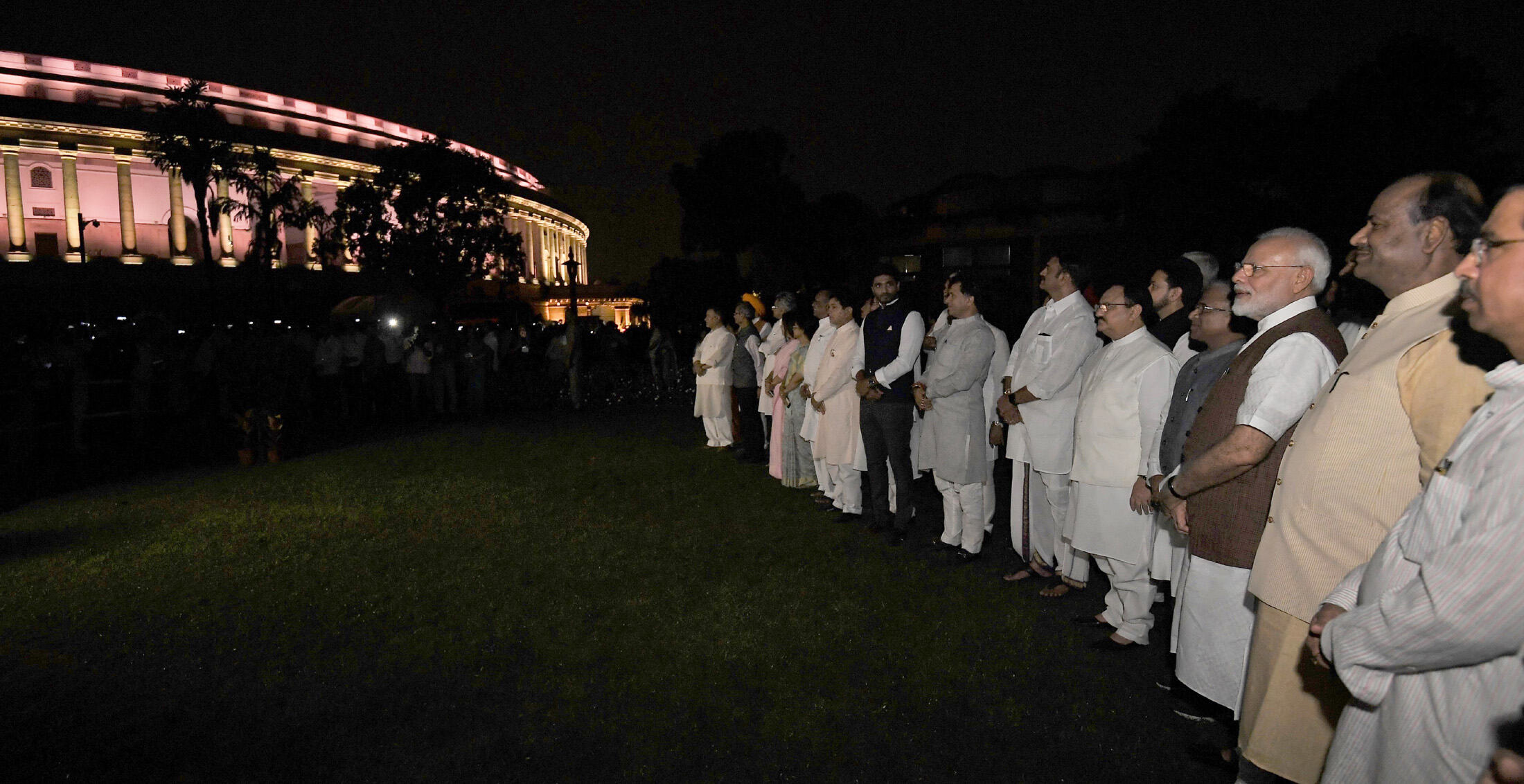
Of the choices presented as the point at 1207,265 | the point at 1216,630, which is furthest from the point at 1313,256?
the point at 1207,265

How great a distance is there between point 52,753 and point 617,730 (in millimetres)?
2373

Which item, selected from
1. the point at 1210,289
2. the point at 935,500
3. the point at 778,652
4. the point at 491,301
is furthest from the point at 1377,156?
the point at 491,301

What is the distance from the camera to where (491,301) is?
31797mm

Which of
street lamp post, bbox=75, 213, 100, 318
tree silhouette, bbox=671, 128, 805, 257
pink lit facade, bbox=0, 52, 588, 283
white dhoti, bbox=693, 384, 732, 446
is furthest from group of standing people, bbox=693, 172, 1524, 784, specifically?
street lamp post, bbox=75, 213, 100, 318

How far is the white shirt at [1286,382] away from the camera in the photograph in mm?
2688

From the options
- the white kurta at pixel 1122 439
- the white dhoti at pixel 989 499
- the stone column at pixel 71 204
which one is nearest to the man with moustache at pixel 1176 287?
the white kurta at pixel 1122 439

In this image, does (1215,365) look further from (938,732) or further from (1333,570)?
(938,732)

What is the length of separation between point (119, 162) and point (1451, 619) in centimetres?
6465

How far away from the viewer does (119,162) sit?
49.0 meters

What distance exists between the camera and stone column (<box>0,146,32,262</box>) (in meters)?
44.9

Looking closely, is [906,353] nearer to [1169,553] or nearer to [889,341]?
[889,341]

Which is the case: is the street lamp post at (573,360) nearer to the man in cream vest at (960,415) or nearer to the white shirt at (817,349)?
the white shirt at (817,349)

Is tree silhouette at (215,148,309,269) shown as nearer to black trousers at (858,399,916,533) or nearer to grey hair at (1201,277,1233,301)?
black trousers at (858,399,916,533)

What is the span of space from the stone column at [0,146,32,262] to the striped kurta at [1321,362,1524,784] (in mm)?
60522
